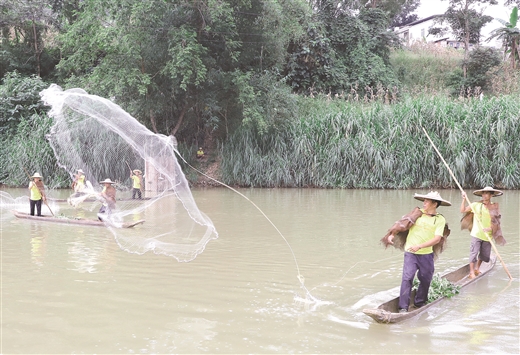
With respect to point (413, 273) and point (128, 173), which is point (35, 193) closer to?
point (128, 173)

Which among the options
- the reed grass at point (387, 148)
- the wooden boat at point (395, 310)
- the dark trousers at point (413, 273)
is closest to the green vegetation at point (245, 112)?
the reed grass at point (387, 148)

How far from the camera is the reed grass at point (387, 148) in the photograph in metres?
17.4

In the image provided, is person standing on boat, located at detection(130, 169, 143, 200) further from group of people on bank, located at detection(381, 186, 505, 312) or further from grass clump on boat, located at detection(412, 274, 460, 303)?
grass clump on boat, located at detection(412, 274, 460, 303)

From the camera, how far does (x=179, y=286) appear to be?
632 cm

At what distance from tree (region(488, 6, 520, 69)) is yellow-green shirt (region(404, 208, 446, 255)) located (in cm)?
2363

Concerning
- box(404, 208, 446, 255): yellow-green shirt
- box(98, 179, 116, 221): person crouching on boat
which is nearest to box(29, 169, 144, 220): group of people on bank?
box(98, 179, 116, 221): person crouching on boat

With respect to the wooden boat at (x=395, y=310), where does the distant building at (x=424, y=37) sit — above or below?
above

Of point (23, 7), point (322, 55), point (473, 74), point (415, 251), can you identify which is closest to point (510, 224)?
point (415, 251)

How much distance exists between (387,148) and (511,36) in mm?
12550

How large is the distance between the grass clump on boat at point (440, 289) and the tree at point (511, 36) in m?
23.2

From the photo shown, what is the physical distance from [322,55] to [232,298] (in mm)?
20833

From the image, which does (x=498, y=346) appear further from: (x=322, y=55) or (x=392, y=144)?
(x=322, y=55)

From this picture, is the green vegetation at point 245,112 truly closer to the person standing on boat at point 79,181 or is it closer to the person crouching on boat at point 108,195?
the person standing on boat at point 79,181

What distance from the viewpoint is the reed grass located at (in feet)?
57.0
